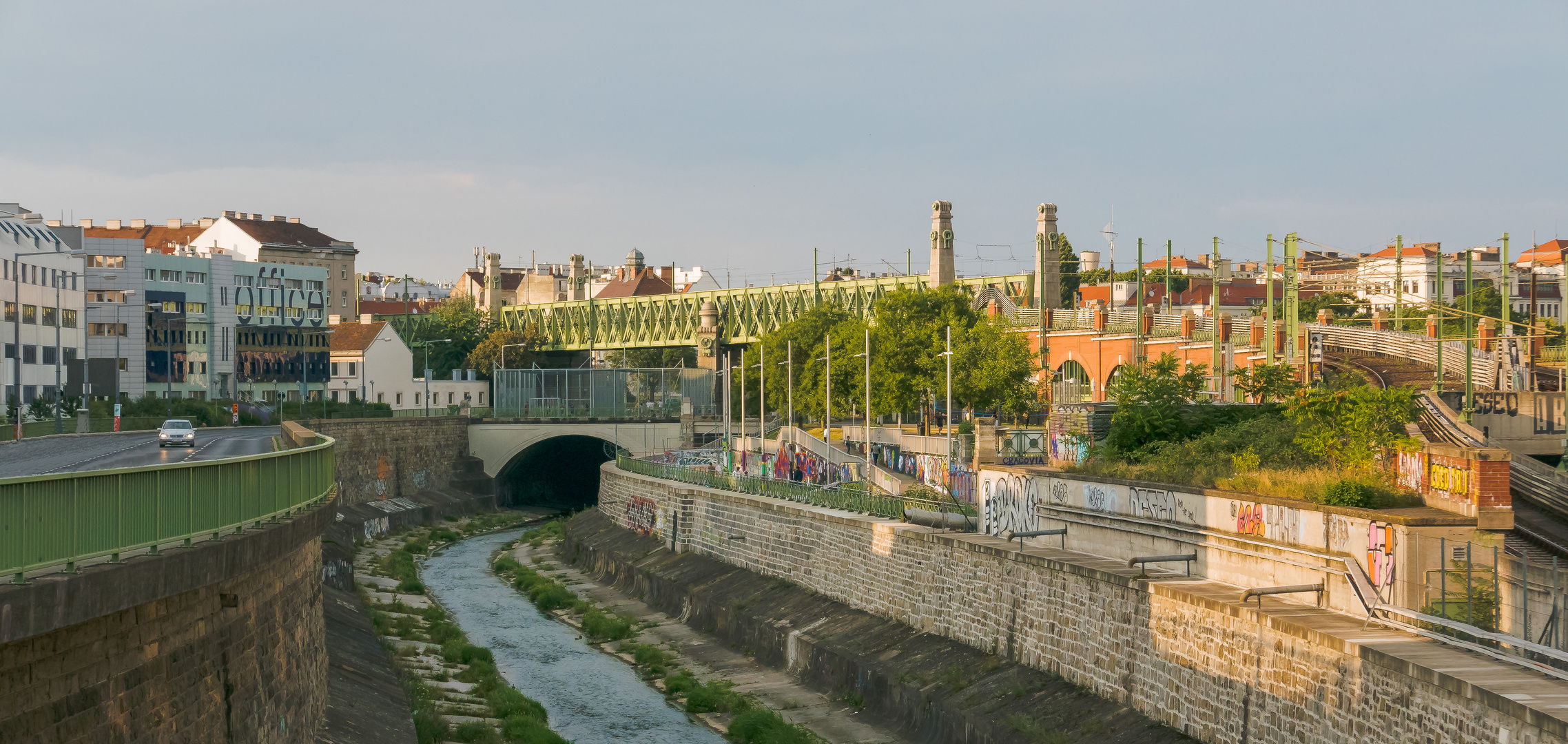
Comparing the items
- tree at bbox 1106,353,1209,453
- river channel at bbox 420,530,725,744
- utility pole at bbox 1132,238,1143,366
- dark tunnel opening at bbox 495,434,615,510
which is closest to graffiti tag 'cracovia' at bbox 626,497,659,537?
river channel at bbox 420,530,725,744

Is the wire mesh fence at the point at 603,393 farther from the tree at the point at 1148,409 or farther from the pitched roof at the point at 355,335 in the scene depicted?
the tree at the point at 1148,409

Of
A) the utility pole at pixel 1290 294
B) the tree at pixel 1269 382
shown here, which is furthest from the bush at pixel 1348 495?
the utility pole at pixel 1290 294

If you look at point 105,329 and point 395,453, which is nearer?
point 395,453

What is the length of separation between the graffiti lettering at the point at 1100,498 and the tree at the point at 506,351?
371ft

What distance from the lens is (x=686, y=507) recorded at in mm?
60812

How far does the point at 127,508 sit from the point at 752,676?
26.3m

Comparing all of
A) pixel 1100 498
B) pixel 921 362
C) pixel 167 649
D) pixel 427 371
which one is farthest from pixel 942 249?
pixel 167 649

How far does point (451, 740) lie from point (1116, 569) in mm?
15346

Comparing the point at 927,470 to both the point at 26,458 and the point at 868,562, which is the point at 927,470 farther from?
the point at 26,458

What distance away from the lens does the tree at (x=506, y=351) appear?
143125mm

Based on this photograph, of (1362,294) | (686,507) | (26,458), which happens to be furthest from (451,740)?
(1362,294)

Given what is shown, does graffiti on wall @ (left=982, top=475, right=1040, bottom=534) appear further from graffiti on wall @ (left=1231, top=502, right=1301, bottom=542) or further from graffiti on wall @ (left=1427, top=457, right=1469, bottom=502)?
graffiti on wall @ (left=1427, top=457, right=1469, bottom=502)

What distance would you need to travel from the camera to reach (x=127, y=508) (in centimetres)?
1705

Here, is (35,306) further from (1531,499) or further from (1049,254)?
(1531,499)
